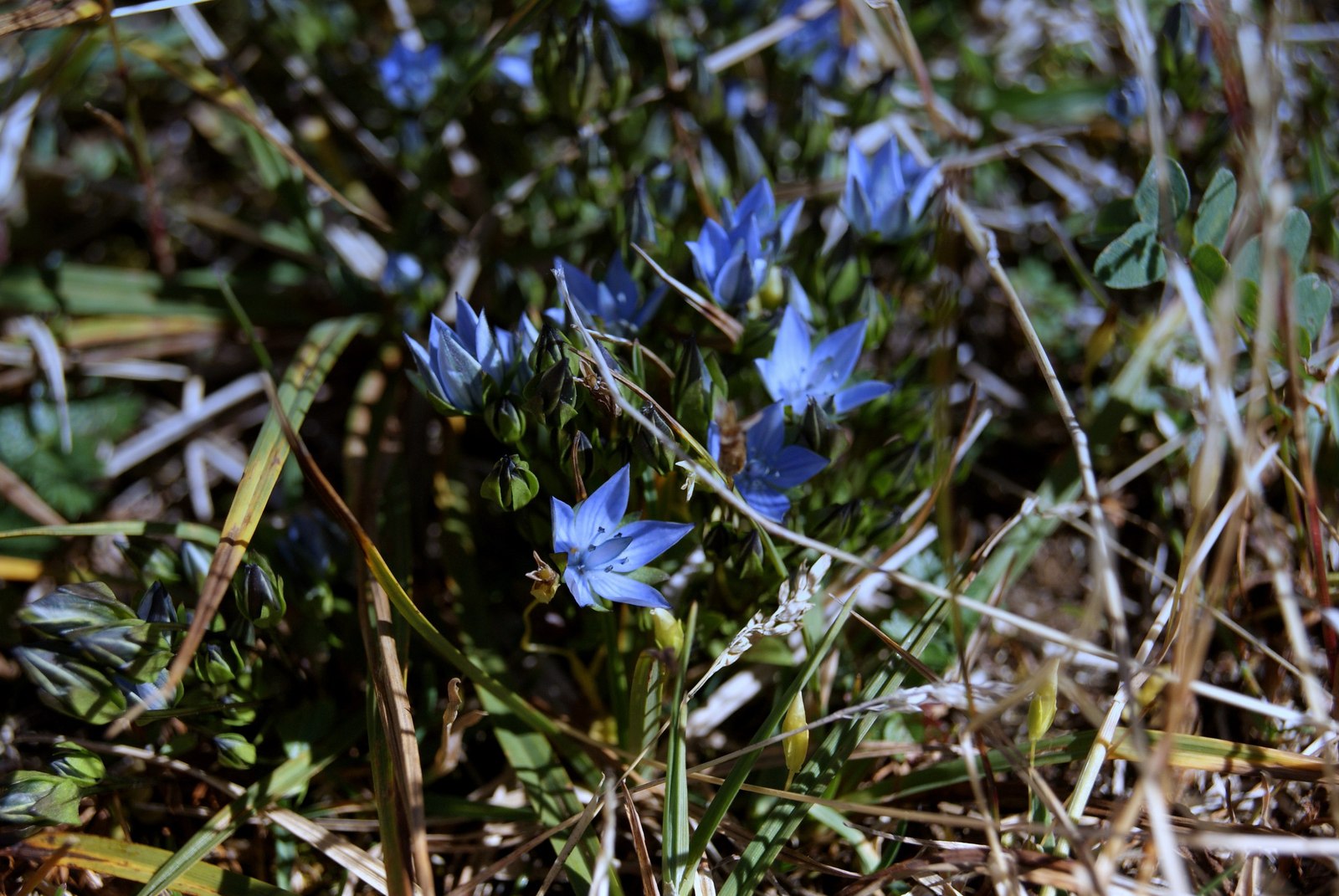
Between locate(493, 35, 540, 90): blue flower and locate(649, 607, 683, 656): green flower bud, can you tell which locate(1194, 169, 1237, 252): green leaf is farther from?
locate(493, 35, 540, 90): blue flower

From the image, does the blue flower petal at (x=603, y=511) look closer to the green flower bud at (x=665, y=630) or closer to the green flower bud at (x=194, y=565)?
the green flower bud at (x=665, y=630)

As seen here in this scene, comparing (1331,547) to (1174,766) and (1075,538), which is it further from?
(1174,766)

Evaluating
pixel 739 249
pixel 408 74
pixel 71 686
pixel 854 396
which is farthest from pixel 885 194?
pixel 71 686

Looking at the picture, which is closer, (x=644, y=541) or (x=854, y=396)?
(x=644, y=541)

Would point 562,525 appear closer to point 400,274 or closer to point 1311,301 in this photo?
point 400,274

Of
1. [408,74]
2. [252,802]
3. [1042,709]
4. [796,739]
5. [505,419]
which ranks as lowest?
[1042,709]

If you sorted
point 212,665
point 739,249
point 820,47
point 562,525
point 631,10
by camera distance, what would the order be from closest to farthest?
point 562,525 < point 212,665 < point 739,249 < point 631,10 < point 820,47
